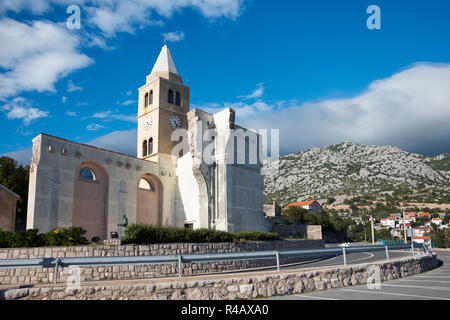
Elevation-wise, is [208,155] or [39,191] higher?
[208,155]

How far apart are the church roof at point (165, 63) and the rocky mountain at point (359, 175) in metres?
66.1

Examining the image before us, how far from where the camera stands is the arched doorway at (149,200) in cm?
3438

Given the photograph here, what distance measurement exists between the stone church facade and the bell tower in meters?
0.11

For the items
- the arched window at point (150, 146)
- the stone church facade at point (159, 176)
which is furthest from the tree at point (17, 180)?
the arched window at point (150, 146)

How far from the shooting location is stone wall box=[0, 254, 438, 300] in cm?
805

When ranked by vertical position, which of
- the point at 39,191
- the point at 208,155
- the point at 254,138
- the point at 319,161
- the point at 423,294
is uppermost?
the point at 319,161

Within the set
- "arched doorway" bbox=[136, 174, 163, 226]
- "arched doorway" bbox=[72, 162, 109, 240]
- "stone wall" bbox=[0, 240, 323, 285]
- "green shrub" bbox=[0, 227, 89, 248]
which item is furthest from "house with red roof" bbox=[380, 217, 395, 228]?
"green shrub" bbox=[0, 227, 89, 248]

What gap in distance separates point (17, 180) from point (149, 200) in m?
13.4

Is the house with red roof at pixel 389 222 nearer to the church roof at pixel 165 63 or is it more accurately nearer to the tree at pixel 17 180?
the church roof at pixel 165 63

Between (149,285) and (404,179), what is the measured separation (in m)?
110

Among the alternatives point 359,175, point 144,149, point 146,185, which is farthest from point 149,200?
point 359,175

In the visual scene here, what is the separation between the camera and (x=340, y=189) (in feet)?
347
